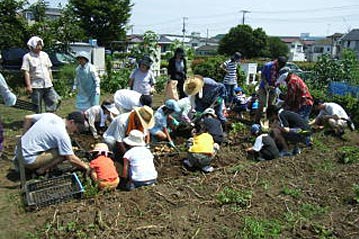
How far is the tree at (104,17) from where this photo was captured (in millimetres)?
29844

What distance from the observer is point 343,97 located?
9.73m

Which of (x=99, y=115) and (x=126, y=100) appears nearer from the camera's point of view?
(x=126, y=100)

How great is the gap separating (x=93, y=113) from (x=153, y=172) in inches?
95.5

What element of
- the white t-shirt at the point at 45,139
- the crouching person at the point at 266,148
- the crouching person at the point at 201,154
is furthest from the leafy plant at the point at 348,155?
the white t-shirt at the point at 45,139

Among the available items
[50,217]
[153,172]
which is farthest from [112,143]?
[50,217]

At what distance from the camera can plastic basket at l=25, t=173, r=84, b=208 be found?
4.23 m

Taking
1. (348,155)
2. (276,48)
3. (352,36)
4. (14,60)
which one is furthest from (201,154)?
(352,36)

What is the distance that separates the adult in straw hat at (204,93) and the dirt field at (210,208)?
215 centimetres

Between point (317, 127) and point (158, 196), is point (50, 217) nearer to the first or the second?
point (158, 196)

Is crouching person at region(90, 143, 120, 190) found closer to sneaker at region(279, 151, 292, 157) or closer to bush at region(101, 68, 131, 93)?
sneaker at region(279, 151, 292, 157)

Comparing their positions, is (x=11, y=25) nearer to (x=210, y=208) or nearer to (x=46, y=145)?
(x=46, y=145)

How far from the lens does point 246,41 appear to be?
42125 mm

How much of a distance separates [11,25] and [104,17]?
60.8 ft

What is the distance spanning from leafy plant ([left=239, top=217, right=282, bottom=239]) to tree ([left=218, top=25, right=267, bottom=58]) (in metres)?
39.5
